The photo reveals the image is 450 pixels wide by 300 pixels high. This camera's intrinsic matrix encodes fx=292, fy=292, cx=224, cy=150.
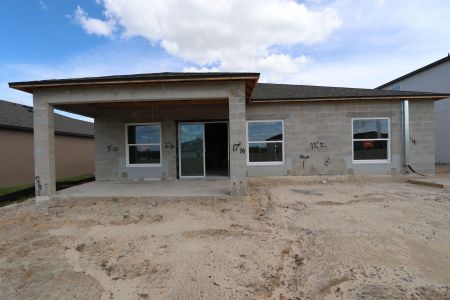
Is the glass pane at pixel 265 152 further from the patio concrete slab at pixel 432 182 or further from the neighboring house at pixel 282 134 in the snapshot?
the patio concrete slab at pixel 432 182

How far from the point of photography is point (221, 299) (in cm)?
323

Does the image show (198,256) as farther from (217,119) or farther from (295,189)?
(217,119)

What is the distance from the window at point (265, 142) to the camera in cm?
1117

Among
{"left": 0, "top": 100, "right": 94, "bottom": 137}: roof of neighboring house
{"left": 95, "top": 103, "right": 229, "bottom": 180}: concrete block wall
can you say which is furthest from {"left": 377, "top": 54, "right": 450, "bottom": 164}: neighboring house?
{"left": 0, "top": 100, "right": 94, "bottom": 137}: roof of neighboring house

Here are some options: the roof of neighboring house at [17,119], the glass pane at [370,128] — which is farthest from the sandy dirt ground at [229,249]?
the roof of neighboring house at [17,119]

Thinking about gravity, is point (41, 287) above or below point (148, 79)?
below

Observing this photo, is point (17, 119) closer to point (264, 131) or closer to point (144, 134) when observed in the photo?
point (144, 134)

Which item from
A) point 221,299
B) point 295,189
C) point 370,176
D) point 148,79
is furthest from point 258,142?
point 221,299

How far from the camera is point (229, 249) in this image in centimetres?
456

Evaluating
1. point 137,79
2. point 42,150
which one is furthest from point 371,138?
point 42,150

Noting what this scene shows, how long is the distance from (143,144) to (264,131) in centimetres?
473

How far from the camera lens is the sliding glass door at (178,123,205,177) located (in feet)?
37.0

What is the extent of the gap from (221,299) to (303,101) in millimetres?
8969

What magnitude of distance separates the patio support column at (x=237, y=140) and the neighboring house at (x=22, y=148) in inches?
414
